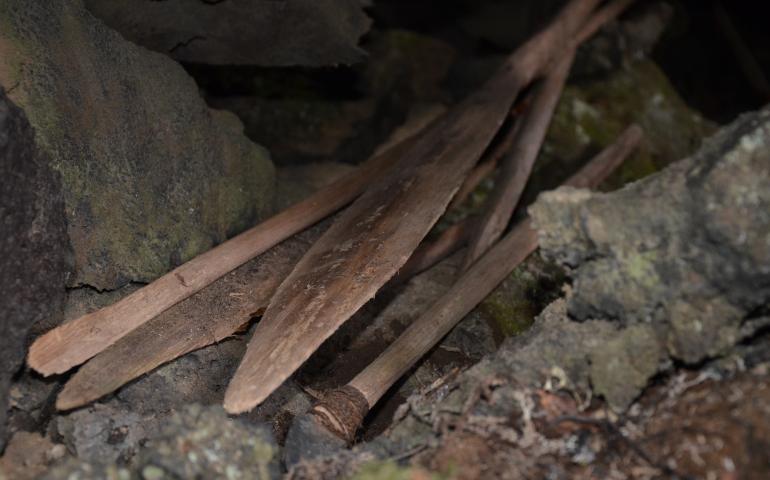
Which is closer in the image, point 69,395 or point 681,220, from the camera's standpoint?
point 681,220

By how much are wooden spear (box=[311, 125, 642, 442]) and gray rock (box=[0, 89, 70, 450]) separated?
735mm

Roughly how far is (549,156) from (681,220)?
6.35 feet

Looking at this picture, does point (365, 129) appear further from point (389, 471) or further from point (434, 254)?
point (389, 471)

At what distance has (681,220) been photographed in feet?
5.33

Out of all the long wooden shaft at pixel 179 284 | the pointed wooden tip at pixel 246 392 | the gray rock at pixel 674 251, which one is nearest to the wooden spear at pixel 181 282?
the long wooden shaft at pixel 179 284

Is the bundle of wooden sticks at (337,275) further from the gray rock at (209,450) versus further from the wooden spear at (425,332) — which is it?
the gray rock at (209,450)

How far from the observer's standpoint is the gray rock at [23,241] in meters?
1.78

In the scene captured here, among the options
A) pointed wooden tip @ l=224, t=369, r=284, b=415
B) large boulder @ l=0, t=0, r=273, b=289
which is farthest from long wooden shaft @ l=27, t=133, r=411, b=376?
pointed wooden tip @ l=224, t=369, r=284, b=415

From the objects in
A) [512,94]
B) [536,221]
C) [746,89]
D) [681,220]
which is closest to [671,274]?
[681,220]

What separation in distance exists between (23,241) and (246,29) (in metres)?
1.24

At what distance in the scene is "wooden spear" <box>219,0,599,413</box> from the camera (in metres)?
1.86

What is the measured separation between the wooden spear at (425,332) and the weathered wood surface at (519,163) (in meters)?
0.10

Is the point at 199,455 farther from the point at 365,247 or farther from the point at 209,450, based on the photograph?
the point at 365,247

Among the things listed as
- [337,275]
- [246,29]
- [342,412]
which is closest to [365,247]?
[337,275]
